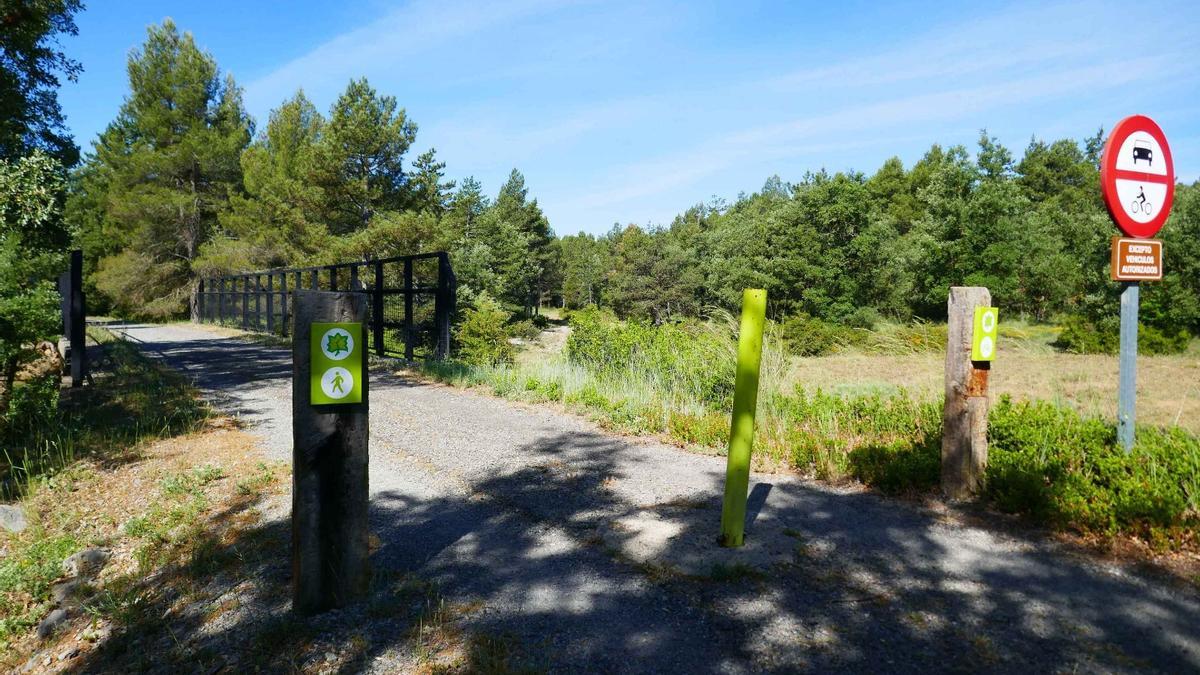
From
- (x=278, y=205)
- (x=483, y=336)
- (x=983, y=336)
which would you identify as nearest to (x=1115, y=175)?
(x=983, y=336)

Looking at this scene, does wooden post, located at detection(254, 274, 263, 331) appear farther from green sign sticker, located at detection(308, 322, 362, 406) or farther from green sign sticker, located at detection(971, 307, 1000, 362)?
green sign sticker, located at detection(971, 307, 1000, 362)

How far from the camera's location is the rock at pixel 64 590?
381 cm

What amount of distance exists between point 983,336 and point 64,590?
18.8 feet

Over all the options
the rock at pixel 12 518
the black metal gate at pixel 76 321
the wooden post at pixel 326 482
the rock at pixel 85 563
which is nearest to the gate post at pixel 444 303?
the black metal gate at pixel 76 321

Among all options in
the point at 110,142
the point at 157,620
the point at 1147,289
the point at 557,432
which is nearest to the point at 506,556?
the point at 157,620

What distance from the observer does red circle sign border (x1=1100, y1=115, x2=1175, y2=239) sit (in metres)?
4.06

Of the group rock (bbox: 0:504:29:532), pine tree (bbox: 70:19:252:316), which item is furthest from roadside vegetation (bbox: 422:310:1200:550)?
pine tree (bbox: 70:19:252:316)

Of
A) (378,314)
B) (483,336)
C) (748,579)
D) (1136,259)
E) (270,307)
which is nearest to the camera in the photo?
(748,579)

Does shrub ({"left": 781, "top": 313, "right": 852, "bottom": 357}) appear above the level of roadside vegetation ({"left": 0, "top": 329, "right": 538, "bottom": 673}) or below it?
above

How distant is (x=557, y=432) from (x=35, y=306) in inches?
188

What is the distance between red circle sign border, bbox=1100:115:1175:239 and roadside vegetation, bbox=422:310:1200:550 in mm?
1312

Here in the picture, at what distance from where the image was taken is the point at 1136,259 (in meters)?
4.14

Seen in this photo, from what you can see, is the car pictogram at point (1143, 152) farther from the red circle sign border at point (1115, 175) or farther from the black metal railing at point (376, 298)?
the black metal railing at point (376, 298)

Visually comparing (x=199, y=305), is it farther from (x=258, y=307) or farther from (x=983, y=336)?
(x=983, y=336)
